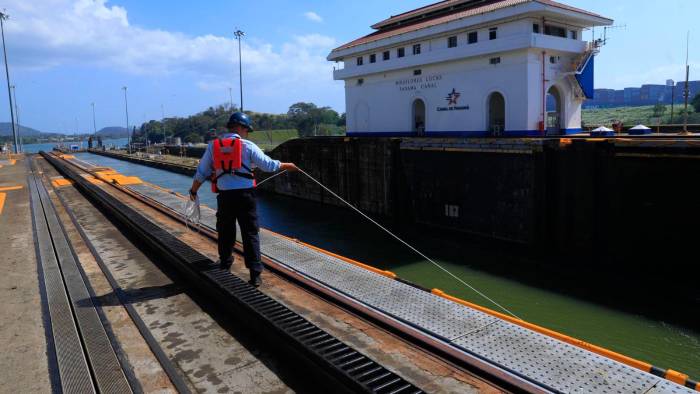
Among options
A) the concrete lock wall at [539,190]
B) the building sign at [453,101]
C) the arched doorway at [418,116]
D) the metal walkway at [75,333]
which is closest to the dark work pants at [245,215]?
the metal walkway at [75,333]

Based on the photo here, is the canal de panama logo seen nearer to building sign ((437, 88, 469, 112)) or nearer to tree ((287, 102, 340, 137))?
building sign ((437, 88, 469, 112))

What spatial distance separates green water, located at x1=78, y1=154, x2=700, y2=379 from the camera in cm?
863

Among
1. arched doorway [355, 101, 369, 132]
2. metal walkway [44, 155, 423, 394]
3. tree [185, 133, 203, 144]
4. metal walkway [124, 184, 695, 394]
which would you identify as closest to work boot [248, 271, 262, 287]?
metal walkway [44, 155, 423, 394]

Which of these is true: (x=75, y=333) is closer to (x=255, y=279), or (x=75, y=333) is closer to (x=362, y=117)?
(x=255, y=279)

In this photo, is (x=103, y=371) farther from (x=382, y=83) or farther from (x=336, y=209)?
(x=382, y=83)

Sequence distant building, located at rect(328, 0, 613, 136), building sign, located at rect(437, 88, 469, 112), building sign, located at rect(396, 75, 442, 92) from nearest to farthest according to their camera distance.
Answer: distant building, located at rect(328, 0, 613, 136), building sign, located at rect(437, 88, 469, 112), building sign, located at rect(396, 75, 442, 92)

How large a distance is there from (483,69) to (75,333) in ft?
59.9

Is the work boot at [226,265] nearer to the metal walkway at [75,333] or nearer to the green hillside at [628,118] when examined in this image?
the metal walkway at [75,333]

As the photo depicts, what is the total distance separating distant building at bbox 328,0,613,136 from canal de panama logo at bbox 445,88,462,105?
43 mm

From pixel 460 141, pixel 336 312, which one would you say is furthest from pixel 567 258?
pixel 336 312

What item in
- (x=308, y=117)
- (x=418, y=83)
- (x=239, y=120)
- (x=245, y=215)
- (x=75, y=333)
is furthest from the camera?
(x=308, y=117)

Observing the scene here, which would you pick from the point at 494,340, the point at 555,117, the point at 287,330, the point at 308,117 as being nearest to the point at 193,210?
the point at 287,330

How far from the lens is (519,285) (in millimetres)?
11680

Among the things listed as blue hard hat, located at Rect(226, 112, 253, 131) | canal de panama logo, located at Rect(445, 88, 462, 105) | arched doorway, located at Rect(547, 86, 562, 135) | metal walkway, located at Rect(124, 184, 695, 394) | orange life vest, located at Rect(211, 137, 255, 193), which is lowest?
metal walkway, located at Rect(124, 184, 695, 394)
